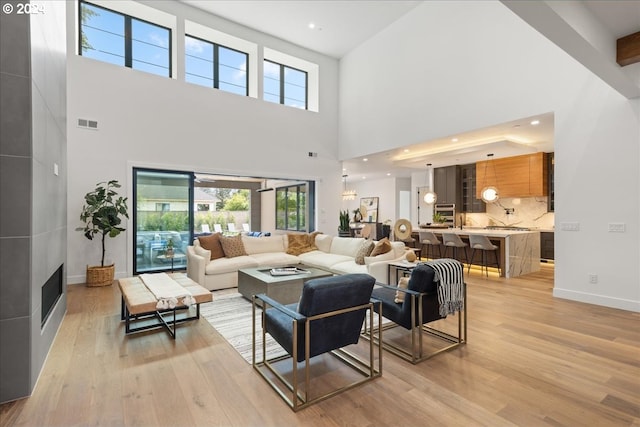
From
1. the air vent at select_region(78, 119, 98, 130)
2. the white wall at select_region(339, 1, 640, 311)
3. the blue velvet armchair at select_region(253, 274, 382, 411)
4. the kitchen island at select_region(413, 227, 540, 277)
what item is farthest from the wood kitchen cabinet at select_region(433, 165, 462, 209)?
the air vent at select_region(78, 119, 98, 130)

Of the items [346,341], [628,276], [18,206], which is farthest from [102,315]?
[628,276]

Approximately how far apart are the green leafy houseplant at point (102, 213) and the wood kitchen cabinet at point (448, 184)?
8855 mm

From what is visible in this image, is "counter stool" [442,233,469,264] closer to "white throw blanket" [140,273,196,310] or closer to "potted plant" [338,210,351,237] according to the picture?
"potted plant" [338,210,351,237]

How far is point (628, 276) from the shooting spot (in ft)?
13.8

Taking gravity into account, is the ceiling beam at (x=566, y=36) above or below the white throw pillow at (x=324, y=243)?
above

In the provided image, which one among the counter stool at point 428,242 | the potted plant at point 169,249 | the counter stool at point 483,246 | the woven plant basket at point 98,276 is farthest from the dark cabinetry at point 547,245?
the woven plant basket at point 98,276

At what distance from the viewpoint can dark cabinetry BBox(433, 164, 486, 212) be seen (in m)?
9.61

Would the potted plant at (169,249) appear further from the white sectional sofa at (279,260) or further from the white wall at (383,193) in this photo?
the white wall at (383,193)

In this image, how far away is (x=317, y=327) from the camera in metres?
2.23

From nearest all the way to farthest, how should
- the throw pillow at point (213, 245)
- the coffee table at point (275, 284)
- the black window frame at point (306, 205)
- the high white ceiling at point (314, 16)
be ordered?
1. the coffee table at point (275, 284)
2. the throw pillow at point (213, 245)
3. the high white ceiling at point (314, 16)
4. the black window frame at point (306, 205)

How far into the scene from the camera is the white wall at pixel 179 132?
5848mm

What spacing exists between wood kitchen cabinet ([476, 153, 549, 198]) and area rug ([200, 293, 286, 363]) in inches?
295

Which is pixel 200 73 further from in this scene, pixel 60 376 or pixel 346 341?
pixel 346 341

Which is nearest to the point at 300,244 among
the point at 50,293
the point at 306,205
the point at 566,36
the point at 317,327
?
the point at 306,205
